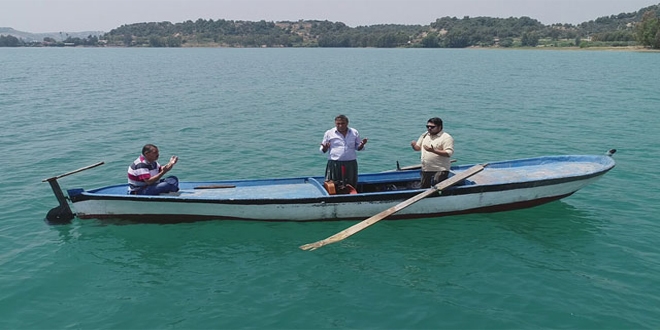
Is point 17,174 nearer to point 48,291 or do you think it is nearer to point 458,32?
point 48,291

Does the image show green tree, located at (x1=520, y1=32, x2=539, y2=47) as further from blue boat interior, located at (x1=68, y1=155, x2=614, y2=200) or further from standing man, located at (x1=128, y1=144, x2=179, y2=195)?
standing man, located at (x1=128, y1=144, x2=179, y2=195)

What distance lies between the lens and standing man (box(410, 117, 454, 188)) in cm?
1207

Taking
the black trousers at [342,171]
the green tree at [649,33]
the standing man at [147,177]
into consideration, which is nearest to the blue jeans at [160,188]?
the standing man at [147,177]

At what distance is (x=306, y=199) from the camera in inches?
488

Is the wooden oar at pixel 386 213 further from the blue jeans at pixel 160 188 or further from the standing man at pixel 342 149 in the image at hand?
the blue jeans at pixel 160 188

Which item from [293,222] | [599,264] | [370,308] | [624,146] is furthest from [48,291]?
[624,146]

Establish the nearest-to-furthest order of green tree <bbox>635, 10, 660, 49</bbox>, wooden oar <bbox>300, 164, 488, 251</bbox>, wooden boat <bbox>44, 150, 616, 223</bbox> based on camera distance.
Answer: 1. wooden oar <bbox>300, 164, 488, 251</bbox>
2. wooden boat <bbox>44, 150, 616, 223</bbox>
3. green tree <bbox>635, 10, 660, 49</bbox>

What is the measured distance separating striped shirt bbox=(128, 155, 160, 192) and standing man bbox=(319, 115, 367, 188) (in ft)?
14.0

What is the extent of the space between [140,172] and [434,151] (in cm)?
719

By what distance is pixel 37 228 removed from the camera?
43.0 feet

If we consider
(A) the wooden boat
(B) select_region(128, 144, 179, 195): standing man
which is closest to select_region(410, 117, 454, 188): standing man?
(A) the wooden boat

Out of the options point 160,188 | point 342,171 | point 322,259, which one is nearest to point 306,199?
point 342,171

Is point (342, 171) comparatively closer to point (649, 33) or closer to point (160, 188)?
point (160, 188)

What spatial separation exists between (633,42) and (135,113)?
453ft
